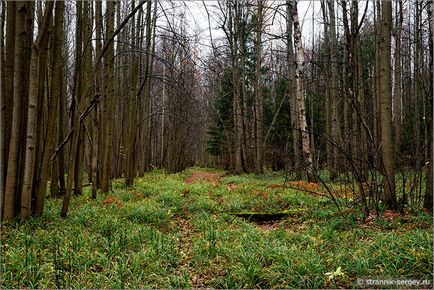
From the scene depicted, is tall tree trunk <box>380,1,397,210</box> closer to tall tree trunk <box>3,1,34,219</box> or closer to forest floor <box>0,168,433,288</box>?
forest floor <box>0,168,433,288</box>

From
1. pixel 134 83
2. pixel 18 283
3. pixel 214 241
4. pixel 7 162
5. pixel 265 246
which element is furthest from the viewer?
pixel 134 83

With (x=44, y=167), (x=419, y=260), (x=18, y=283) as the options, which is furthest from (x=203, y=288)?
(x=44, y=167)

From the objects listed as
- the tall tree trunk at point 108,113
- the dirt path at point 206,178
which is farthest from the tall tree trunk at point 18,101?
the dirt path at point 206,178

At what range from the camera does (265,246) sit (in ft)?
14.8

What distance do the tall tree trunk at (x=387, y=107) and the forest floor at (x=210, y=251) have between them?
1.95 feet

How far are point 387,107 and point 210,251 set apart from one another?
4.23 meters

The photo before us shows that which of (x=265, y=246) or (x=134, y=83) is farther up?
(x=134, y=83)

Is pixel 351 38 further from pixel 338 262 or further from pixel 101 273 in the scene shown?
pixel 101 273

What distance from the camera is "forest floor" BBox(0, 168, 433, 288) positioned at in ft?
11.7

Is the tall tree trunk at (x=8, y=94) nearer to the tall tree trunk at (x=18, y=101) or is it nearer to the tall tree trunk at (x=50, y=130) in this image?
the tall tree trunk at (x=18, y=101)

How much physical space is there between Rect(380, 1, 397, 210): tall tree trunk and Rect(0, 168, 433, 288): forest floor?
0.60 m

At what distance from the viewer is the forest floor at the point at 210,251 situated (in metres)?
3.56

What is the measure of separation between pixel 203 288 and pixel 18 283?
1.94 m

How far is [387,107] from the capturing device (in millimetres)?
6141
